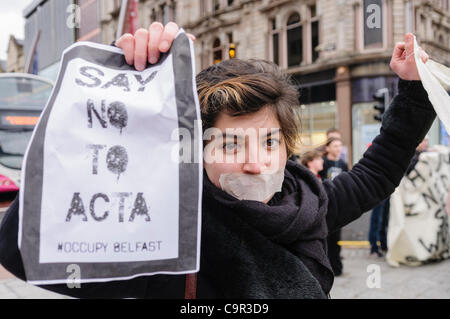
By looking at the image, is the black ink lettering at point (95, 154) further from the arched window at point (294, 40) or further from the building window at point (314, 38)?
the arched window at point (294, 40)

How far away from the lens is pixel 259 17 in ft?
61.1

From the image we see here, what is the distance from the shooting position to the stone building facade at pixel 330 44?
50.7ft

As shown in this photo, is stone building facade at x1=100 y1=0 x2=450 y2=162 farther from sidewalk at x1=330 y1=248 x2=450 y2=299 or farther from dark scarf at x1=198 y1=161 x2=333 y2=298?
dark scarf at x1=198 y1=161 x2=333 y2=298

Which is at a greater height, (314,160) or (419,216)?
(314,160)

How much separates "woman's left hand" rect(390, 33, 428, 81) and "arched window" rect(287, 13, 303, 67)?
17094mm

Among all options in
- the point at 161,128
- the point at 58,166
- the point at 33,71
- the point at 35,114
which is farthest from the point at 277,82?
the point at 33,71

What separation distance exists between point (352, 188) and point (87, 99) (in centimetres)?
93

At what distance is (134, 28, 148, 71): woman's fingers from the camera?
3.22 ft

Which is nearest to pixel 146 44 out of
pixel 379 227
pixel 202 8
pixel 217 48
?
pixel 379 227

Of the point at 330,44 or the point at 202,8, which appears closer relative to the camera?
the point at 330,44

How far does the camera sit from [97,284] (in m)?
0.98

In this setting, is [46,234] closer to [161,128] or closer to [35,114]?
[161,128]

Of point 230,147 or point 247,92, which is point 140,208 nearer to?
point 230,147

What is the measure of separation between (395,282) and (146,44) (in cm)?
462
